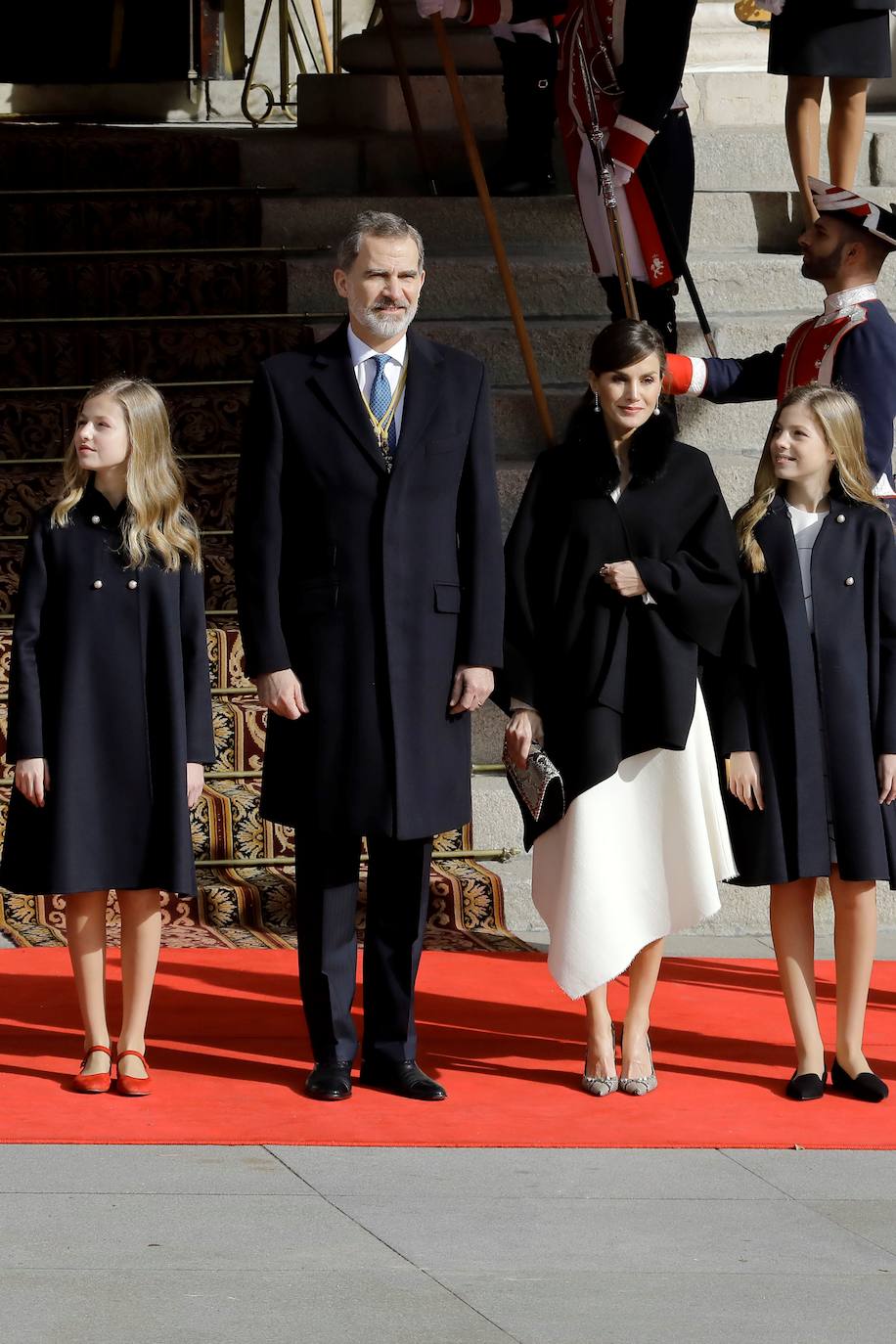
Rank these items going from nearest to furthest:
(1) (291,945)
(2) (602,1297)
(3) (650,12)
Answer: (2) (602,1297)
(1) (291,945)
(3) (650,12)

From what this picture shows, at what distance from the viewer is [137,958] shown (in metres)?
4.30

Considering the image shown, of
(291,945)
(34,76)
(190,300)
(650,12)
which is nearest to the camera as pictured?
(291,945)

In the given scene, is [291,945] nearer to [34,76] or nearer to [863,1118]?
[863,1118]

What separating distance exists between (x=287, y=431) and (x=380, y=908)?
97cm

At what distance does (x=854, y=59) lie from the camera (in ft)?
23.2

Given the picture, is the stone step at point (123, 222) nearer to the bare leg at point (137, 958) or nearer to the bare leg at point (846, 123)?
the bare leg at point (846, 123)

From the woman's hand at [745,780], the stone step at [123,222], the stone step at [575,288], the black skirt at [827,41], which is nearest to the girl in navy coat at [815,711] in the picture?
the woman's hand at [745,780]

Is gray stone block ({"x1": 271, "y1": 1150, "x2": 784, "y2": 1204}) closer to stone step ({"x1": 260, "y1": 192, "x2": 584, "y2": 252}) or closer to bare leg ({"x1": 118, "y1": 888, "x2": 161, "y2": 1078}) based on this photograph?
bare leg ({"x1": 118, "y1": 888, "x2": 161, "y2": 1078})

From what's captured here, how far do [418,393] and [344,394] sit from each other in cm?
14

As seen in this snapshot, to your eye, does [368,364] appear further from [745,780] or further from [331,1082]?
[331,1082]

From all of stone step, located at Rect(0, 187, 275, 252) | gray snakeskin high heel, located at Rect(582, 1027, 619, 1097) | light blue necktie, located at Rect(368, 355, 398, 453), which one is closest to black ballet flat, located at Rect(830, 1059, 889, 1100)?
gray snakeskin high heel, located at Rect(582, 1027, 619, 1097)

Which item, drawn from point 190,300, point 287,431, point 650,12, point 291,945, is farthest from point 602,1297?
point 190,300

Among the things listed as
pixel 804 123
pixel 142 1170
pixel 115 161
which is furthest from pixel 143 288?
pixel 142 1170

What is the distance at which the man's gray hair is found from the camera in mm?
4094
